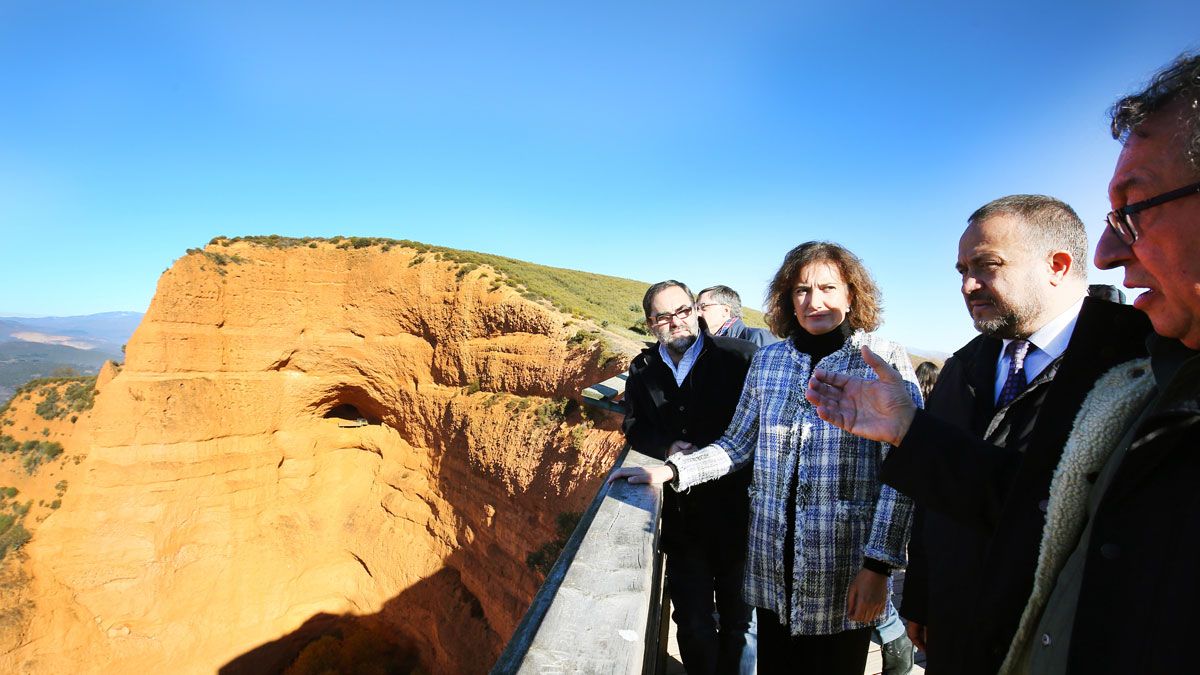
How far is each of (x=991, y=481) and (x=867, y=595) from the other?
37.3 inches

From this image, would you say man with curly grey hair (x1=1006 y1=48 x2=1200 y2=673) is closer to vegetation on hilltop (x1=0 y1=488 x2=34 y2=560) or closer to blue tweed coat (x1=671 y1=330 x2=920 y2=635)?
blue tweed coat (x1=671 y1=330 x2=920 y2=635)

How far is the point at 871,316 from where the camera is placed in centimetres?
258

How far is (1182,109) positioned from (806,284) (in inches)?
61.2

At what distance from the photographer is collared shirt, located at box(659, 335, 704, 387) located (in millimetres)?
3219

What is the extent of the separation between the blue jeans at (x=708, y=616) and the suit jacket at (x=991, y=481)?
46.2 inches

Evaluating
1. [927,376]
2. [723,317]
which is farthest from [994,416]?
[723,317]

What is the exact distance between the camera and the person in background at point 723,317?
5578 millimetres

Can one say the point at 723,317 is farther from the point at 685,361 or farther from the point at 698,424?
the point at 698,424

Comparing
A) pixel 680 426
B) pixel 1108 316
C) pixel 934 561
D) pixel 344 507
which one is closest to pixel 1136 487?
pixel 1108 316

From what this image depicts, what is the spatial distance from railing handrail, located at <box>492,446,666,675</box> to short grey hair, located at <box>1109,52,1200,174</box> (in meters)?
1.57

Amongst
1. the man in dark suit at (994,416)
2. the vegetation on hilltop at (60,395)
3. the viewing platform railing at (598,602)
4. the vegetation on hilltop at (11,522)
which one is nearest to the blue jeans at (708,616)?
the viewing platform railing at (598,602)

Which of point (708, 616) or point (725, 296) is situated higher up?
point (725, 296)

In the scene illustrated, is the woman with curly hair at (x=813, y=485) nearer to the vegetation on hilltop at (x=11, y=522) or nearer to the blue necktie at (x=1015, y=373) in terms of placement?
the blue necktie at (x=1015, y=373)

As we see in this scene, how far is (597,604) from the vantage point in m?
1.53
